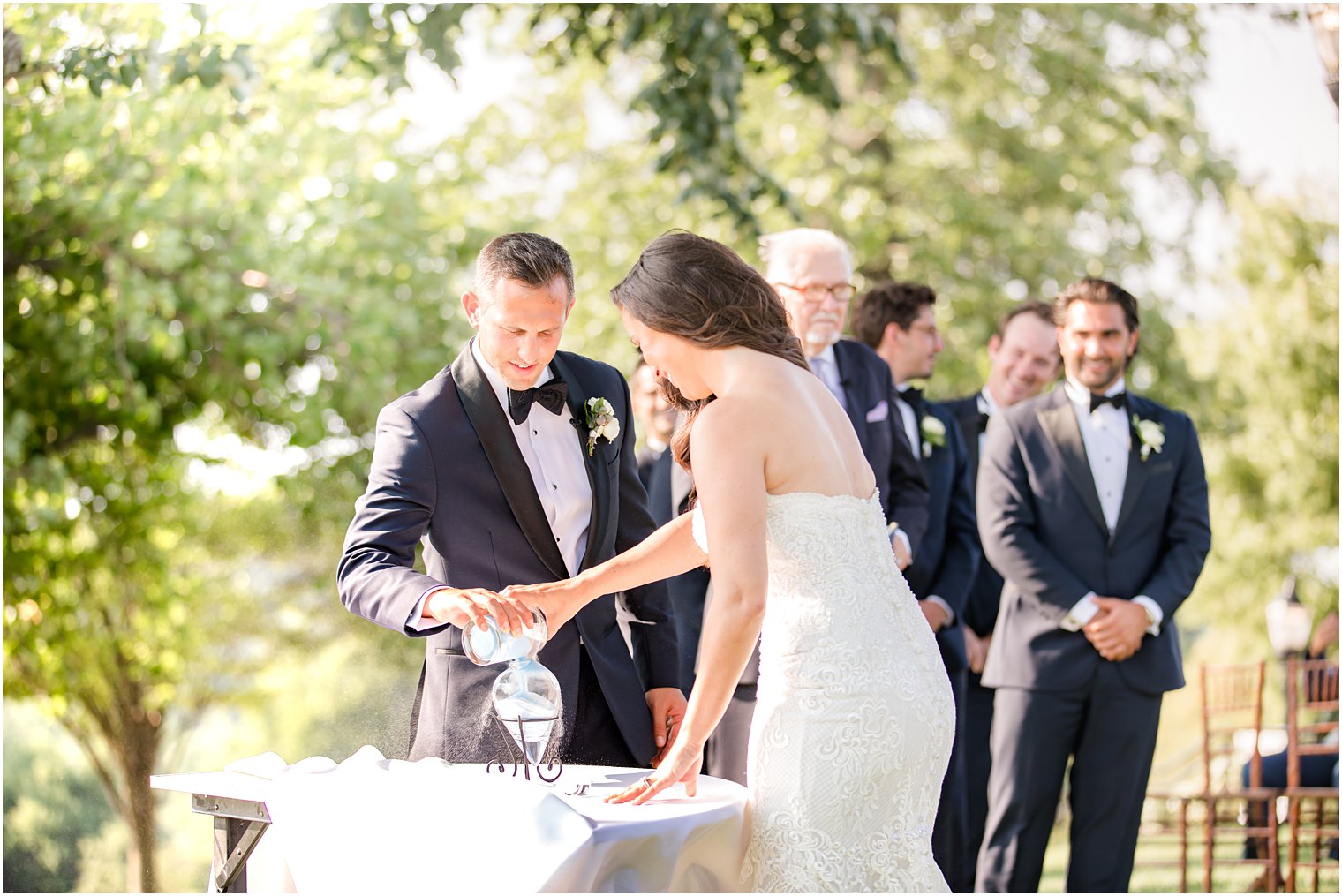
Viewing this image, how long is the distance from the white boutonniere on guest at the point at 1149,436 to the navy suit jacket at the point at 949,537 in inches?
28.4

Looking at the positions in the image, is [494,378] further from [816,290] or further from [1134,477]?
[1134,477]

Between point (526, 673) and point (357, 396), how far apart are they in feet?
21.4

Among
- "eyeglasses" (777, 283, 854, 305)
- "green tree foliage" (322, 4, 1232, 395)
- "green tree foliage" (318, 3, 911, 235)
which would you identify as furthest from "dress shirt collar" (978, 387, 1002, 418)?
"green tree foliage" (322, 4, 1232, 395)

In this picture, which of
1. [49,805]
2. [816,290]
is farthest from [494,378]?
[49,805]

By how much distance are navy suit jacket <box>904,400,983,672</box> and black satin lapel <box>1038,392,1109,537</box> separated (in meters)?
0.46

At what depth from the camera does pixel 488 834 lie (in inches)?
95.7

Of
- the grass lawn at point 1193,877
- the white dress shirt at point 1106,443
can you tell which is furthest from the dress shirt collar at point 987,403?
the grass lawn at point 1193,877

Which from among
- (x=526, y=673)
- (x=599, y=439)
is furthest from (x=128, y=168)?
(x=526, y=673)

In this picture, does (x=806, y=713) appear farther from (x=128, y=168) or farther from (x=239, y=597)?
(x=239, y=597)

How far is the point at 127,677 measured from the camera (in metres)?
12.9

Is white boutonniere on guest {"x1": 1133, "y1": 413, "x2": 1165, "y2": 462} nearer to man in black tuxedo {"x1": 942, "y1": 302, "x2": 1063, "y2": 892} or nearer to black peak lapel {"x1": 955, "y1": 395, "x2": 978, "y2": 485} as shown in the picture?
man in black tuxedo {"x1": 942, "y1": 302, "x2": 1063, "y2": 892}

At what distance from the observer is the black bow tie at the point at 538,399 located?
3240 millimetres

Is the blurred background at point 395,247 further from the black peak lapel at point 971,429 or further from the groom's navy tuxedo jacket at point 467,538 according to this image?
the black peak lapel at point 971,429

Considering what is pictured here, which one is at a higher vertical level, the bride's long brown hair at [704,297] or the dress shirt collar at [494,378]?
the bride's long brown hair at [704,297]
